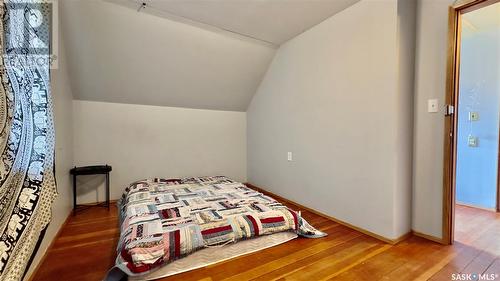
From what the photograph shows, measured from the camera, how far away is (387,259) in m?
1.60

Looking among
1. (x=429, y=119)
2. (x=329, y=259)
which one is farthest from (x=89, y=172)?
(x=429, y=119)

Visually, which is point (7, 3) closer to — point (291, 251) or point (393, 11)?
point (291, 251)

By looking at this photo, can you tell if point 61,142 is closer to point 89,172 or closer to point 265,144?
point 89,172

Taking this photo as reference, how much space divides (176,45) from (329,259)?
2749mm

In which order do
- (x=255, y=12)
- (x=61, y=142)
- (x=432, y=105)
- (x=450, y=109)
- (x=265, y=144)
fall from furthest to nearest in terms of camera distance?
1. (x=265, y=144)
2. (x=255, y=12)
3. (x=61, y=142)
4. (x=432, y=105)
5. (x=450, y=109)

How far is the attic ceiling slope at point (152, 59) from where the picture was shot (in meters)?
2.26

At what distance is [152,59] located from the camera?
274 centimetres

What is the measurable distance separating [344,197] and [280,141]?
3.86ft

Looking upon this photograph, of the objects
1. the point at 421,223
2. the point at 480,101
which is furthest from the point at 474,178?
the point at 421,223

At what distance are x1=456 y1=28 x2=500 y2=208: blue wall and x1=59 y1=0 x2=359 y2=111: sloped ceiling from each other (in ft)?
6.39

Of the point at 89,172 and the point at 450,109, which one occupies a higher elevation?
the point at 450,109

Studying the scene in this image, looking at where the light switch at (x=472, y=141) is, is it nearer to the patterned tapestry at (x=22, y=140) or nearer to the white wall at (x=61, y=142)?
the patterned tapestry at (x=22, y=140)

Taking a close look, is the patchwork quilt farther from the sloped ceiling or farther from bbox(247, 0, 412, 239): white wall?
the sloped ceiling

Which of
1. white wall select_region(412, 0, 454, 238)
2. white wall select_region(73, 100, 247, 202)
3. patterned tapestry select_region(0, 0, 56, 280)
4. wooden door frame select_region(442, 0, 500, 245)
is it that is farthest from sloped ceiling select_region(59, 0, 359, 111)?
patterned tapestry select_region(0, 0, 56, 280)
